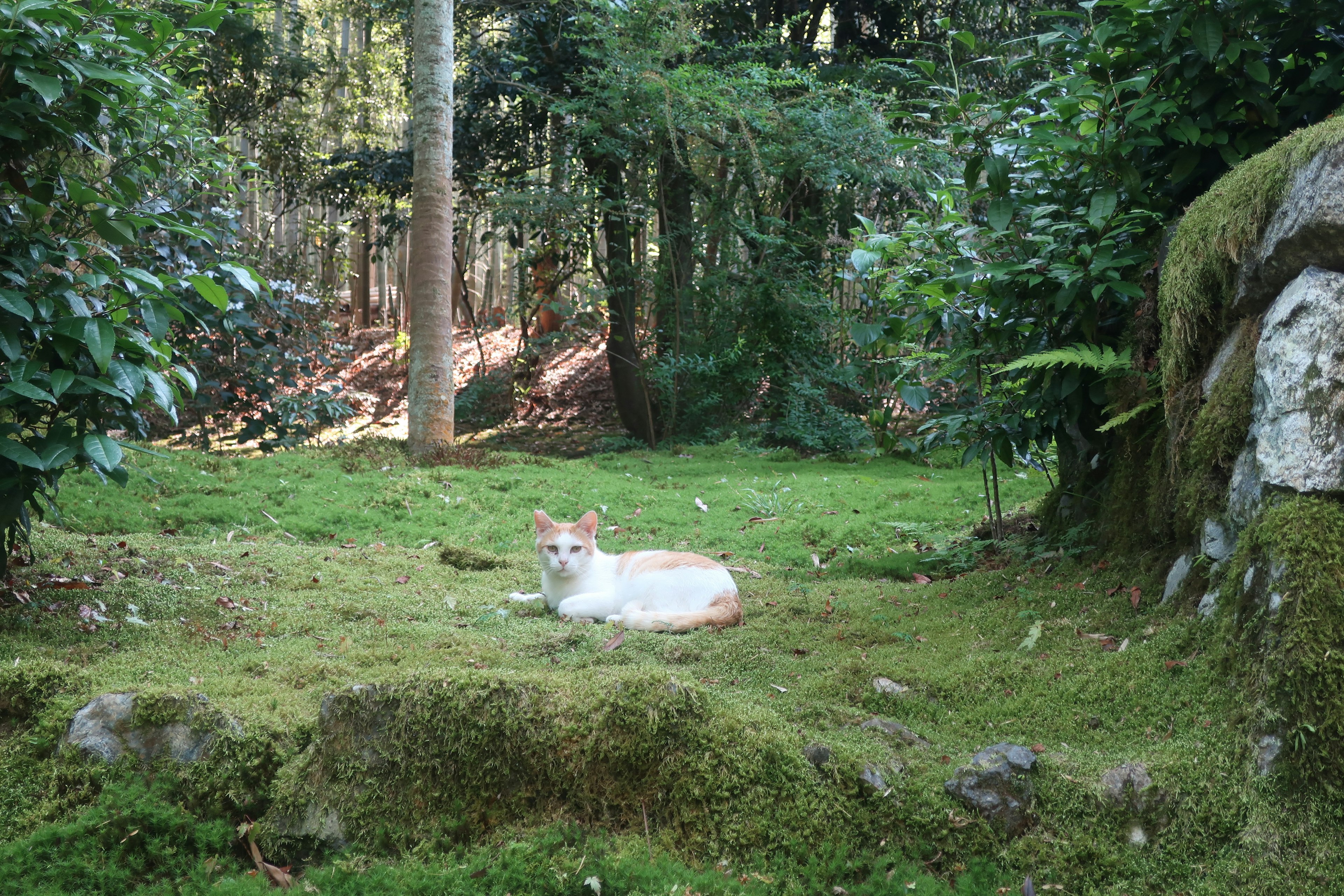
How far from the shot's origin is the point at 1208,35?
3.13 metres

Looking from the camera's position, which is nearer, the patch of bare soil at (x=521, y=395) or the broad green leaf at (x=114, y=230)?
the broad green leaf at (x=114, y=230)

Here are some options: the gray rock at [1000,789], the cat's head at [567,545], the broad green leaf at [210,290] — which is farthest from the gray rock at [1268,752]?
the broad green leaf at [210,290]

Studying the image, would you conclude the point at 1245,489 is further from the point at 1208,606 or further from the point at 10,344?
the point at 10,344

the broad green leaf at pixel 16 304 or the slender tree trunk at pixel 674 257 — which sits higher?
the slender tree trunk at pixel 674 257

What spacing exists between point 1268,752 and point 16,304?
407cm

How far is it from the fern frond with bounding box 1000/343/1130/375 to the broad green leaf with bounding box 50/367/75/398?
136 inches

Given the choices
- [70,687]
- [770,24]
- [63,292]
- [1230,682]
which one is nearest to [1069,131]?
[1230,682]

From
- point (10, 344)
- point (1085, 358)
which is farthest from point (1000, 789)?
point (10, 344)

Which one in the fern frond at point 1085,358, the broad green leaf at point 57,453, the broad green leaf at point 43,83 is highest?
the broad green leaf at point 43,83

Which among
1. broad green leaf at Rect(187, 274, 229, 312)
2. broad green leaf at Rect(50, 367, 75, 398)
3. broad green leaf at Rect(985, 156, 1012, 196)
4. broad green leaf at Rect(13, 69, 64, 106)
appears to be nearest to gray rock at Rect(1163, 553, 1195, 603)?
broad green leaf at Rect(985, 156, 1012, 196)

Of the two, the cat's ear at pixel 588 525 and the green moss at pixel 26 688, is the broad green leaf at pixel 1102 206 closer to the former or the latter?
the cat's ear at pixel 588 525

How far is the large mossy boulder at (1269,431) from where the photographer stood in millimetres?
2350

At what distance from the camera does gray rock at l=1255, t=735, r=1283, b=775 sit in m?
2.34

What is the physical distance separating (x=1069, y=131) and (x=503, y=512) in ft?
16.4
